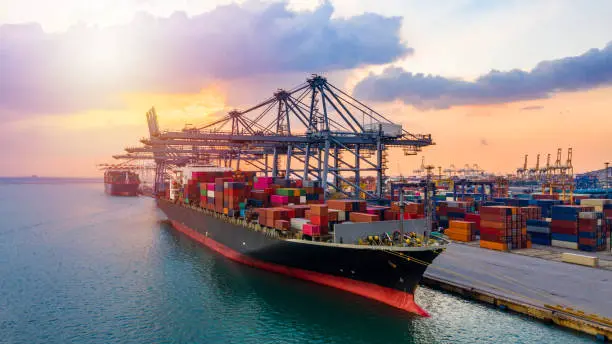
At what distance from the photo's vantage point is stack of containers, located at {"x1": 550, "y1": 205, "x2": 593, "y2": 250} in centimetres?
3872

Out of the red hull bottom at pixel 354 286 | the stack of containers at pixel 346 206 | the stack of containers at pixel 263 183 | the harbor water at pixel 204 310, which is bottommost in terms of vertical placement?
the harbor water at pixel 204 310

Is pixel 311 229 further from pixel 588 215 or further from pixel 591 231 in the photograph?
pixel 591 231

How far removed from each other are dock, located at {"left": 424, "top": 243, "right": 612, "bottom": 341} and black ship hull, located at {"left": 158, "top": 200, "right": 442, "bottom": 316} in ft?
15.9

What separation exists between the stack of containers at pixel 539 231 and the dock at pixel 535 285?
6681 mm

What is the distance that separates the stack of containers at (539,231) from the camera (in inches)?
1622

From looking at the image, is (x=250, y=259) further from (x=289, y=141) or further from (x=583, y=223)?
(x=583, y=223)

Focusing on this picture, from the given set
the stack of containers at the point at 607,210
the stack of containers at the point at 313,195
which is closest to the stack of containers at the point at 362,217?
the stack of containers at the point at 313,195

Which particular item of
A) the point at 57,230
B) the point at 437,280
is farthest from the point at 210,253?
the point at 57,230

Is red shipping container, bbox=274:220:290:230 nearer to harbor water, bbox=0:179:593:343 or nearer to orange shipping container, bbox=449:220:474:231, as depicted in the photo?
harbor water, bbox=0:179:593:343

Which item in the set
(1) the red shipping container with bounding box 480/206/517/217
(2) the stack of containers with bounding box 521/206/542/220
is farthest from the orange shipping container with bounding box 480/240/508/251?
(2) the stack of containers with bounding box 521/206/542/220

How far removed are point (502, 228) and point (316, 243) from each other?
23221 millimetres

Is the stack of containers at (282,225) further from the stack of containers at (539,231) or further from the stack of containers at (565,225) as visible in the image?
the stack of containers at (565,225)

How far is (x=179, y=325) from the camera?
2191 cm

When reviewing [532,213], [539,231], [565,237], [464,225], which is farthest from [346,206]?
[532,213]
